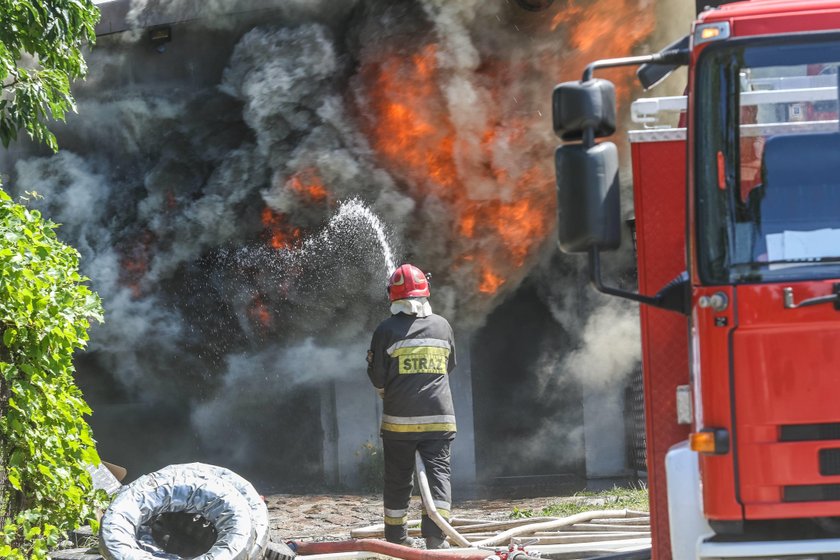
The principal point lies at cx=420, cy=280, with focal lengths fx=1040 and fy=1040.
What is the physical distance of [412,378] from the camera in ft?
22.0

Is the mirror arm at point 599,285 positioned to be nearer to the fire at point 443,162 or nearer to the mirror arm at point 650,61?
the mirror arm at point 650,61

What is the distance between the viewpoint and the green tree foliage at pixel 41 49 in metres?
6.37

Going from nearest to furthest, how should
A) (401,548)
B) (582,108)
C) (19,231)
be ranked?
(582,108) → (19,231) → (401,548)

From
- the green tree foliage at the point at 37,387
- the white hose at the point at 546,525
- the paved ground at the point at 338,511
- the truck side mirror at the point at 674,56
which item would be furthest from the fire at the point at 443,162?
the truck side mirror at the point at 674,56

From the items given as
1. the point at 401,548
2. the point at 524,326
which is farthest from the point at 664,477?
the point at 524,326

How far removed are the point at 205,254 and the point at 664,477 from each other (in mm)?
9424

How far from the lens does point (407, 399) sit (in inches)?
263

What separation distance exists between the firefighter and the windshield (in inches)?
134

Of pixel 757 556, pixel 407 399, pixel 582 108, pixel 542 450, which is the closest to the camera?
pixel 757 556

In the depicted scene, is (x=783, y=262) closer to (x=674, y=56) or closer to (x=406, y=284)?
(x=674, y=56)

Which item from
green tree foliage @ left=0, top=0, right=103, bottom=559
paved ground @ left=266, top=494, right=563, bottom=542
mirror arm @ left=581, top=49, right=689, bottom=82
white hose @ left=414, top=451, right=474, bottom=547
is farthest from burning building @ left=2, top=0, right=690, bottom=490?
mirror arm @ left=581, top=49, right=689, bottom=82

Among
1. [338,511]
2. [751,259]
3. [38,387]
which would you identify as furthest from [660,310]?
[338,511]

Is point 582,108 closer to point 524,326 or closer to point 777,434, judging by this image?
point 777,434

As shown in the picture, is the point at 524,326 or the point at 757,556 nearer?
the point at 757,556
